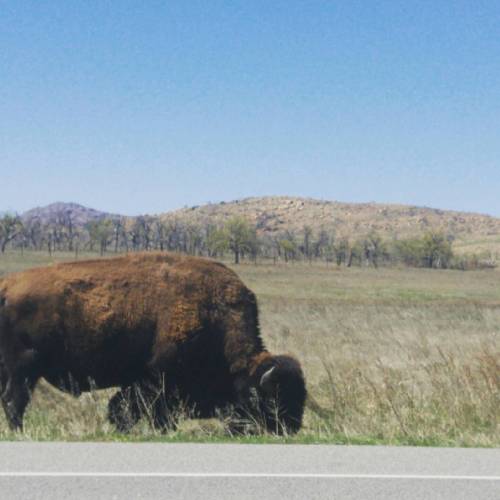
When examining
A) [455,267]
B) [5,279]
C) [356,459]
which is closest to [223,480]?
[356,459]

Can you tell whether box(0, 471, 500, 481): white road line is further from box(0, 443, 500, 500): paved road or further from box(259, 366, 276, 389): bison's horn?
box(259, 366, 276, 389): bison's horn

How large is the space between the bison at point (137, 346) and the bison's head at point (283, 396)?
11mm

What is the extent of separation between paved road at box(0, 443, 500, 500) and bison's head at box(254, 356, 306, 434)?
1.15 meters

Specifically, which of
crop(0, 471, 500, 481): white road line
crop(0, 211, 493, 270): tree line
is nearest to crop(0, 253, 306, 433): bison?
crop(0, 471, 500, 481): white road line

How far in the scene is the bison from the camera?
367 inches

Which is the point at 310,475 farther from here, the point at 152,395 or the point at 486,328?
the point at 486,328

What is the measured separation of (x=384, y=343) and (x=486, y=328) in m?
7.40

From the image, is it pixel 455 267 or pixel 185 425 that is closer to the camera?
pixel 185 425

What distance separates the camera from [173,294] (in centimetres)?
975

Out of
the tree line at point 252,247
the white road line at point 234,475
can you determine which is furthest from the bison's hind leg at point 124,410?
the tree line at point 252,247

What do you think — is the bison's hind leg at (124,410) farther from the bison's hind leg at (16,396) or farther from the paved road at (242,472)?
the paved road at (242,472)

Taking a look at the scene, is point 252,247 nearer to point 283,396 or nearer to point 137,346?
point 137,346

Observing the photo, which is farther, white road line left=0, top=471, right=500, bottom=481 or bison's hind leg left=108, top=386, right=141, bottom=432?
bison's hind leg left=108, top=386, right=141, bottom=432

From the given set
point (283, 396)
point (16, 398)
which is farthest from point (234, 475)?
point (16, 398)
